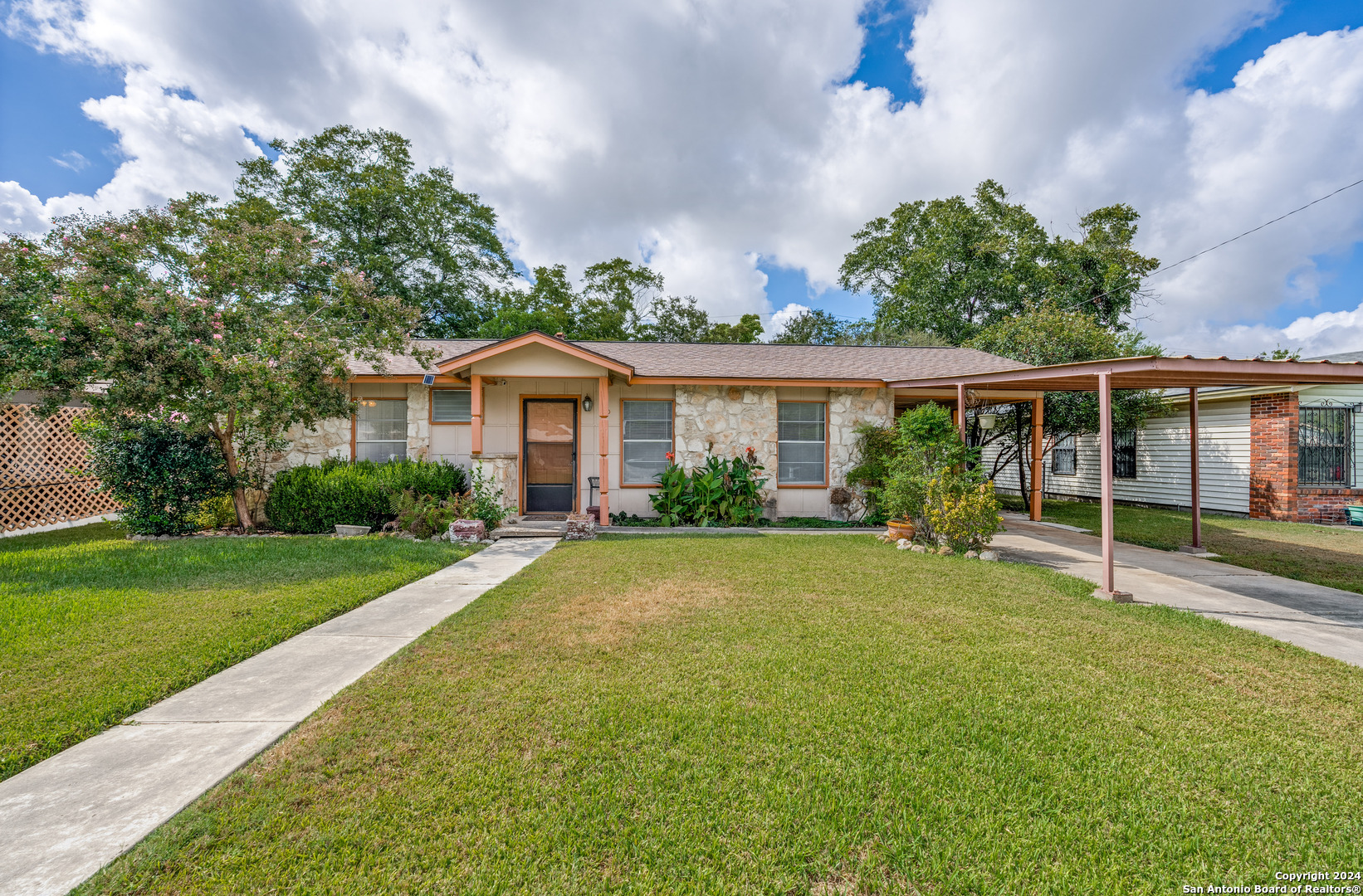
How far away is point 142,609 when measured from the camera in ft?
14.3

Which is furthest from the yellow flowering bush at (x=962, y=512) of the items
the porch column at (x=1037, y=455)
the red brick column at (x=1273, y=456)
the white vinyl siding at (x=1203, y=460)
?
the red brick column at (x=1273, y=456)

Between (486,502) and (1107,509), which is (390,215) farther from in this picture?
(1107,509)

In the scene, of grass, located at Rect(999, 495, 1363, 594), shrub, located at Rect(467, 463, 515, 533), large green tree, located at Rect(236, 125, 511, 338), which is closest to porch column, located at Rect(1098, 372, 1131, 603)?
grass, located at Rect(999, 495, 1363, 594)

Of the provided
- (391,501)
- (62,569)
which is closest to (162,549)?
(62,569)

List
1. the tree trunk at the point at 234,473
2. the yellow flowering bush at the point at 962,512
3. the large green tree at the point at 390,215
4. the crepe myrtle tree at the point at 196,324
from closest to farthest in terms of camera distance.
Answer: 1. the crepe myrtle tree at the point at 196,324
2. the yellow flowering bush at the point at 962,512
3. the tree trunk at the point at 234,473
4. the large green tree at the point at 390,215

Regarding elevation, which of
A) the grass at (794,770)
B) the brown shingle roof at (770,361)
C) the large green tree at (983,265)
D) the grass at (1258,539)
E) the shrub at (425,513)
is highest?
the large green tree at (983,265)

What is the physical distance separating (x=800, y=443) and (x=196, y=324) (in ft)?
31.4

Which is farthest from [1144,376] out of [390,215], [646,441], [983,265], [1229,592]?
[390,215]

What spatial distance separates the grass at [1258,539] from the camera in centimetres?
644

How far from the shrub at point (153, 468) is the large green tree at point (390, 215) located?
1455cm

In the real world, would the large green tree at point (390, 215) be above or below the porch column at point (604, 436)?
above

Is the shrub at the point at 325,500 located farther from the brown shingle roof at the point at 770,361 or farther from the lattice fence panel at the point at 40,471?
the lattice fence panel at the point at 40,471

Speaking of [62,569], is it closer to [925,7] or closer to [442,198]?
[925,7]

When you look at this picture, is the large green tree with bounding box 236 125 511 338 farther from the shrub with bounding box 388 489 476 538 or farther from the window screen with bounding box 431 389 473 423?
the shrub with bounding box 388 489 476 538
